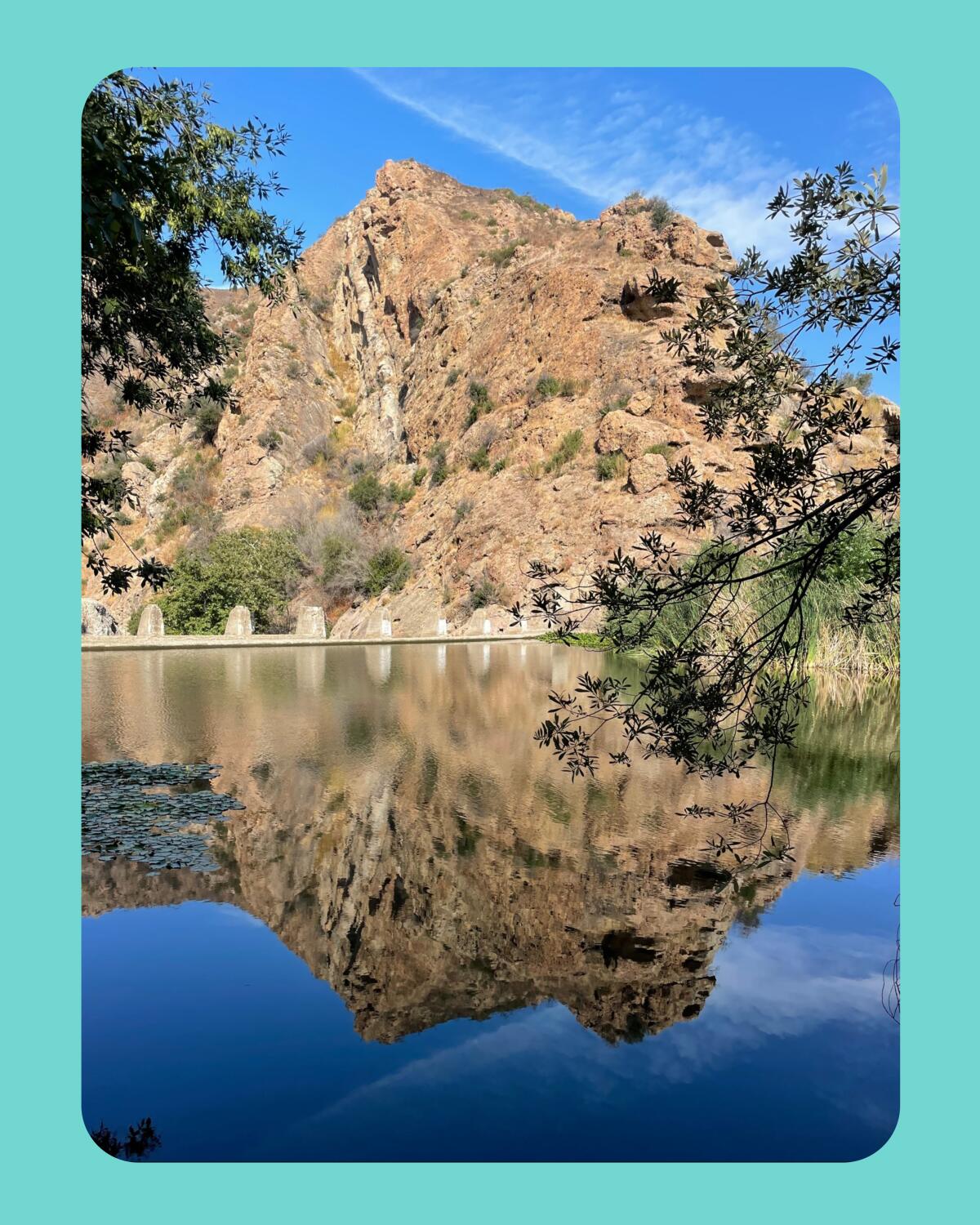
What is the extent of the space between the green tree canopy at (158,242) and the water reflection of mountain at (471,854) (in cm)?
138

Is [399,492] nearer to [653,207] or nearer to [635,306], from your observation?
[635,306]

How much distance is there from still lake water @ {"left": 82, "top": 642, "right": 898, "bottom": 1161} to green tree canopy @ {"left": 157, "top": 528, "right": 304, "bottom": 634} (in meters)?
2.11

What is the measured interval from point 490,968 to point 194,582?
483 centimetres

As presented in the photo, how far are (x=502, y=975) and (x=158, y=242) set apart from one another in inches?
125

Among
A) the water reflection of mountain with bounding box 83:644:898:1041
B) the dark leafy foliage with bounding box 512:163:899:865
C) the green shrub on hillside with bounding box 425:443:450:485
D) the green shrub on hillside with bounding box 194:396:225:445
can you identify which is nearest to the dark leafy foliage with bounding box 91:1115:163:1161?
the water reflection of mountain with bounding box 83:644:898:1041

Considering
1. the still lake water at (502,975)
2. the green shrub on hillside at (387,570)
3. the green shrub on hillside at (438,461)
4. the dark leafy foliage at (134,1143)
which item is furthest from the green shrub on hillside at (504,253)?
the dark leafy foliage at (134,1143)

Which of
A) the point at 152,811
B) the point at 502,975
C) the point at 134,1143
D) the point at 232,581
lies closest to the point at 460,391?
the point at 232,581

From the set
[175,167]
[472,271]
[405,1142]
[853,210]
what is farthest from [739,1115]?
[472,271]

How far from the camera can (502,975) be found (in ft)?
9.59

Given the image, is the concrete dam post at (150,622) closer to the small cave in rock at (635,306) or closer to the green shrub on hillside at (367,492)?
the green shrub on hillside at (367,492)

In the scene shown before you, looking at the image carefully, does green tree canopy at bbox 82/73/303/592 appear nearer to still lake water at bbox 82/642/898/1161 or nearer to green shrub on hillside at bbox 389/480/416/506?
still lake water at bbox 82/642/898/1161

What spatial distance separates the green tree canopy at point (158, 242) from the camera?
3.25 metres

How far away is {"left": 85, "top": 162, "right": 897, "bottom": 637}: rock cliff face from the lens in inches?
206

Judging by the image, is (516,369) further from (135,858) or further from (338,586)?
(135,858)
